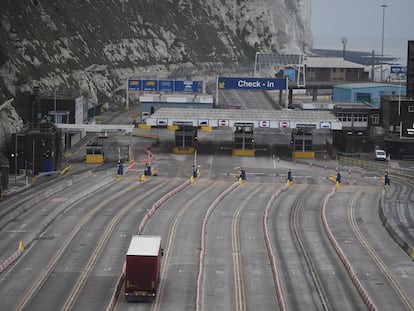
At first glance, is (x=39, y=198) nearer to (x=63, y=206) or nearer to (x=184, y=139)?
(x=63, y=206)

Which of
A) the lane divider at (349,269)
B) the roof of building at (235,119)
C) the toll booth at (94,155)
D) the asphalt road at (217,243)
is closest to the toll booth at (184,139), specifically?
the roof of building at (235,119)

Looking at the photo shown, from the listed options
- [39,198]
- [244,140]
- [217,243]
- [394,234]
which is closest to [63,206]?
[39,198]

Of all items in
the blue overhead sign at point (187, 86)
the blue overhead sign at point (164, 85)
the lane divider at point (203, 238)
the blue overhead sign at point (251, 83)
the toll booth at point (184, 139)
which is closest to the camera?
the lane divider at point (203, 238)

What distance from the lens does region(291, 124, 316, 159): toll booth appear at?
112m

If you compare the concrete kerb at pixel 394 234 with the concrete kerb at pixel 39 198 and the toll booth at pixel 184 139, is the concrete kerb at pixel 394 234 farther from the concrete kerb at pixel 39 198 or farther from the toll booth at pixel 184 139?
the toll booth at pixel 184 139

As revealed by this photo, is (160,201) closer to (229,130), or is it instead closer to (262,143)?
(262,143)

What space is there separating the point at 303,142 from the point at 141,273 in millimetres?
65855

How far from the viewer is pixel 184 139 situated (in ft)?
374

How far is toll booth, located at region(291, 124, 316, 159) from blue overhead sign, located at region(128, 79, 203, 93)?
1577 inches

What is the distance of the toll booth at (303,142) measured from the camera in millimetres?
112188

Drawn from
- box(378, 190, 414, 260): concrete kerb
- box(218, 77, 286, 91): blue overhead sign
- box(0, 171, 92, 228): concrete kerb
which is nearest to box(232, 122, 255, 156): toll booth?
box(0, 171, 92, 228): concrete kerb

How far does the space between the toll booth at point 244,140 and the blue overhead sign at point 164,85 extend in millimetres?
38222

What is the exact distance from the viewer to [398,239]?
66188 mm

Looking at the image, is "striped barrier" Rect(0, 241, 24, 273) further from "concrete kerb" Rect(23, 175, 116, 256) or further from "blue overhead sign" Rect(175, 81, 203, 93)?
"blue overhead sign" Rect(175, 81, 203, 93)
